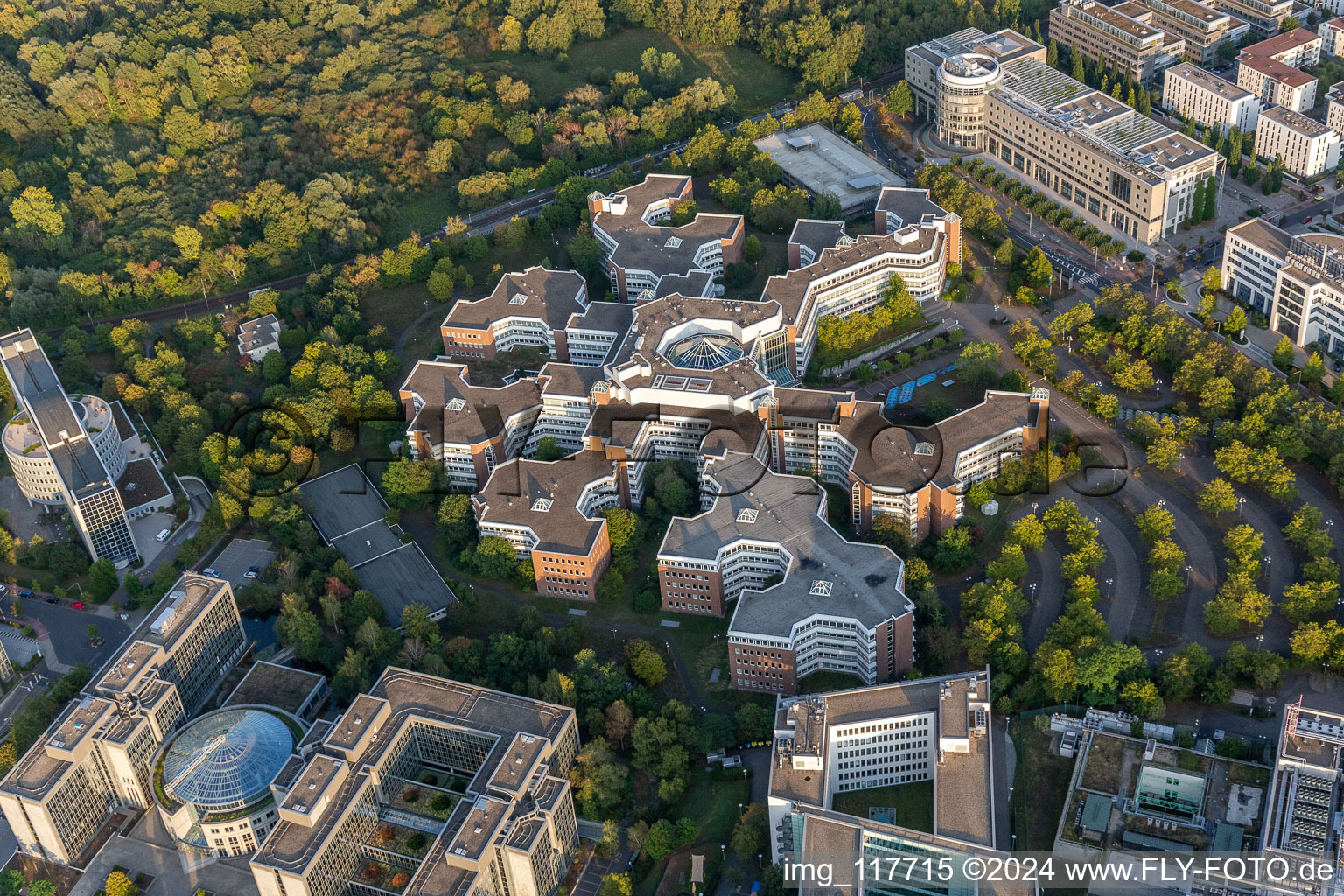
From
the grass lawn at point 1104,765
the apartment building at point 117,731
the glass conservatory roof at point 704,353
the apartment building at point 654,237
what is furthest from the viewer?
the apartment building at point 654,237

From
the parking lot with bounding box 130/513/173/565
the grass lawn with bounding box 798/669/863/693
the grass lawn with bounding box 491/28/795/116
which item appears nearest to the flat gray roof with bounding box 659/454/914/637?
the grass lawn with bounding box 798/669/863/693

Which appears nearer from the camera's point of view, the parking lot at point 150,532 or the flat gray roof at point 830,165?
the parking lot at point 150,532

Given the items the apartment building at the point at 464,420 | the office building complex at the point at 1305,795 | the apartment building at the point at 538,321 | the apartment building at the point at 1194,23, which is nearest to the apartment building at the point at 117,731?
the apartment building at the point at 464,420

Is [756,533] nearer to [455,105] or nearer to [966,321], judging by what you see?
[966,321]

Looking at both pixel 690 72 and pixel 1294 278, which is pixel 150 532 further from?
pixel 1294 278

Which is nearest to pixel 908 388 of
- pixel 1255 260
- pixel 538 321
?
pixel 538 321

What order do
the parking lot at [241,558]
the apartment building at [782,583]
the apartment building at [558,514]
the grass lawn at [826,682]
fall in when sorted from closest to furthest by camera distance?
the apartment building at [782,583] → the grass lawn at [826,682] → the apartment building at [558,514] → the parking lot at [241,558]

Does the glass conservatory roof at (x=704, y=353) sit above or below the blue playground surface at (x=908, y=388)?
above

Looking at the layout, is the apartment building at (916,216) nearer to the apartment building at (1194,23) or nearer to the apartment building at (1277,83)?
the apartment building at (1277,83)
